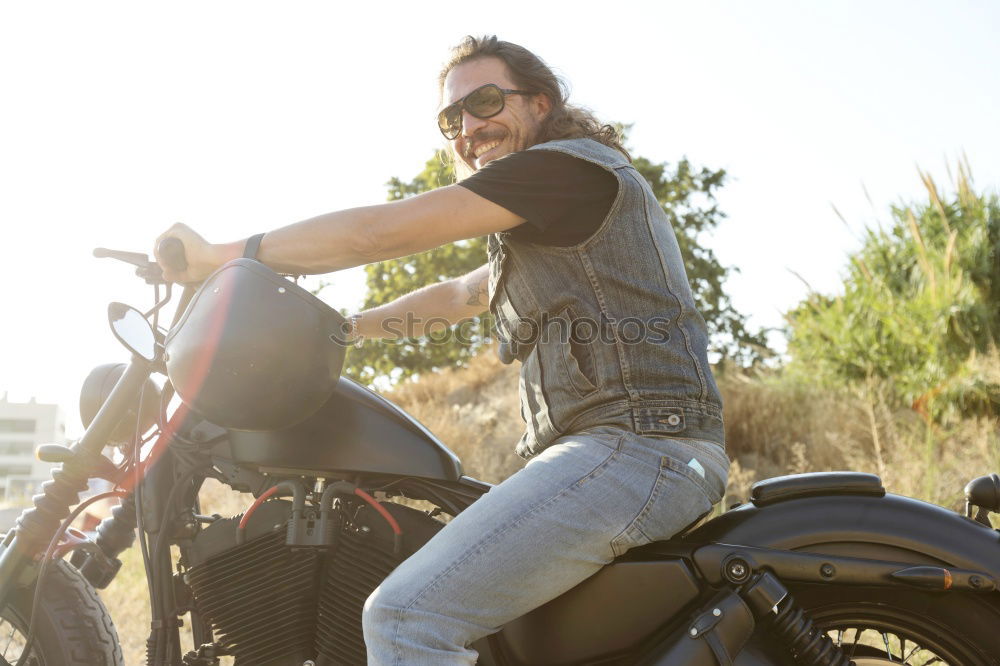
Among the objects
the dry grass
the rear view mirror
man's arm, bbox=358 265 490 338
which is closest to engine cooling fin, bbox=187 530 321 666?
the rear view mirror

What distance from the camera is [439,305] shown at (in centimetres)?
287

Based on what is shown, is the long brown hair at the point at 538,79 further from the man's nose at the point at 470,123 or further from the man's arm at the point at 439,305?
the man's arm at the point at 439,305

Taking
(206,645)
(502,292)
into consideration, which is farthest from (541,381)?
(206,645)

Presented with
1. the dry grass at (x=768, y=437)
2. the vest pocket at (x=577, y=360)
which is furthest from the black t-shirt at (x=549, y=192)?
the dry grass at (x=768, y=437)

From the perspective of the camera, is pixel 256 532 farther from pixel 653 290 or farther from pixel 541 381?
pixel 653 290

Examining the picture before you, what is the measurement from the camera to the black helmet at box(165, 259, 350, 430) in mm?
1951

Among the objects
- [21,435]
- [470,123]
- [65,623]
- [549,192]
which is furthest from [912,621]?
[21,435]

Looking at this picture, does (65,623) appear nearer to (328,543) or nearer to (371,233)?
(328,543)

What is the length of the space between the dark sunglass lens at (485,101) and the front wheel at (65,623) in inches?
68.0

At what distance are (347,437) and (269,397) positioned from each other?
26 centimetres

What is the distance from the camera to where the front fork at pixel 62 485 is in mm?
2412

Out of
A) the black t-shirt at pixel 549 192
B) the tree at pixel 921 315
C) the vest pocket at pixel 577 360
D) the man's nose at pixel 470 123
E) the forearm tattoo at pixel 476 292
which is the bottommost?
the vest pocket at pixel 577 360

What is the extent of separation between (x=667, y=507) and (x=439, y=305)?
1.23 metres

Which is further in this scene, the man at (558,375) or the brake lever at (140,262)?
the brake lever at (140,262)
